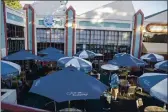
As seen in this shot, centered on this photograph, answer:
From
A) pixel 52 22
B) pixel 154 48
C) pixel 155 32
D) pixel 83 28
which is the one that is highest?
pixel 52 22

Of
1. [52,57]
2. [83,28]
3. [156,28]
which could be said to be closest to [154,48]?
[156,28]

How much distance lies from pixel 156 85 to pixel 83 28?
13569mm

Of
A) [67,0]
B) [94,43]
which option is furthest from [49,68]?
[67,0]

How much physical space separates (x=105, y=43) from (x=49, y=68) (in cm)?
692

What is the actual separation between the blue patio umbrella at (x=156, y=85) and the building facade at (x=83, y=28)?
1222 centimetres

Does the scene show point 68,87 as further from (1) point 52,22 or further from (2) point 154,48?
(2) point 154,48

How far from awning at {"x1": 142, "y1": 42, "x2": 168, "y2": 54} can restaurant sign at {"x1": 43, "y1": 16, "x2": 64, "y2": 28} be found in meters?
8.52

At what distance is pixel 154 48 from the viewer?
1859 centimetres

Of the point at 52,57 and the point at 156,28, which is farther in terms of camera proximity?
the point at 156,28

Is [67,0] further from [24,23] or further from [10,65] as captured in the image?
[10,65]

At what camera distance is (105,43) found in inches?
762

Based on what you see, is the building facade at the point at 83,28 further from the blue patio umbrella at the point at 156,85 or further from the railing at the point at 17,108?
the railing at the point at 17,108

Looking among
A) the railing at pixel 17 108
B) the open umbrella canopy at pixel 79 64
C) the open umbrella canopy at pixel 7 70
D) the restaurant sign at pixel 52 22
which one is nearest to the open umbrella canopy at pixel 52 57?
the open umbrella canopy at pixel 79 64

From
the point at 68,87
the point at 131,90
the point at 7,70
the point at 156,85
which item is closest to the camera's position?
the point at 68,87
